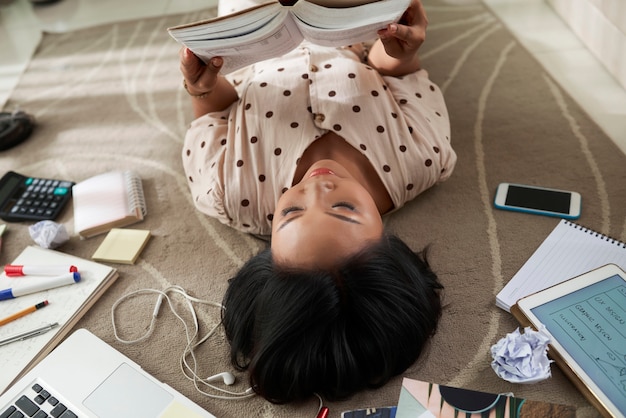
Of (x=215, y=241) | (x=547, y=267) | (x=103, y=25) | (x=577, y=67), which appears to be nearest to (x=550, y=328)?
(x=547, y=267)

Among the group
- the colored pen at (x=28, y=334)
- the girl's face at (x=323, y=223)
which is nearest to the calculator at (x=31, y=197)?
the colored pen at (x=28, y=334)

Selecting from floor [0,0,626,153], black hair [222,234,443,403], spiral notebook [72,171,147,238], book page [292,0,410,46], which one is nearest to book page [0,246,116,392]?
spiral notebook [72,171,147,238]

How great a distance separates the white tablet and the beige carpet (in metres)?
0.04

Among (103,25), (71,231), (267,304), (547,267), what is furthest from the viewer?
(103,25)

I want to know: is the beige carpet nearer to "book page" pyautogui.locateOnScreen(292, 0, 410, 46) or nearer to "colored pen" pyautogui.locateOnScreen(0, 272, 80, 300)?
"colored pen" pyautogui.locateOnScreen(0, 272, 80, 300)

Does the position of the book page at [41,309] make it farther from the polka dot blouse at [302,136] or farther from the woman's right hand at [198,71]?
the woman's right hand at [198,71]

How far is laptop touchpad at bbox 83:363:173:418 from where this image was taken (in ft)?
3.22

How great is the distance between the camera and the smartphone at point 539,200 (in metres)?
1.26

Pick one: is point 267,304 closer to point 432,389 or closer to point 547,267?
point 432,389

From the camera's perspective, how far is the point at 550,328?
1.00 m

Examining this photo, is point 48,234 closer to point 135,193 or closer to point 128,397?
point 135,193

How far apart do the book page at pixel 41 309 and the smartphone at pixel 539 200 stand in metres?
0.92

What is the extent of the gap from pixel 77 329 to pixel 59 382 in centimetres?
17

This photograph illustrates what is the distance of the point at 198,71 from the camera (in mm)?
1229
